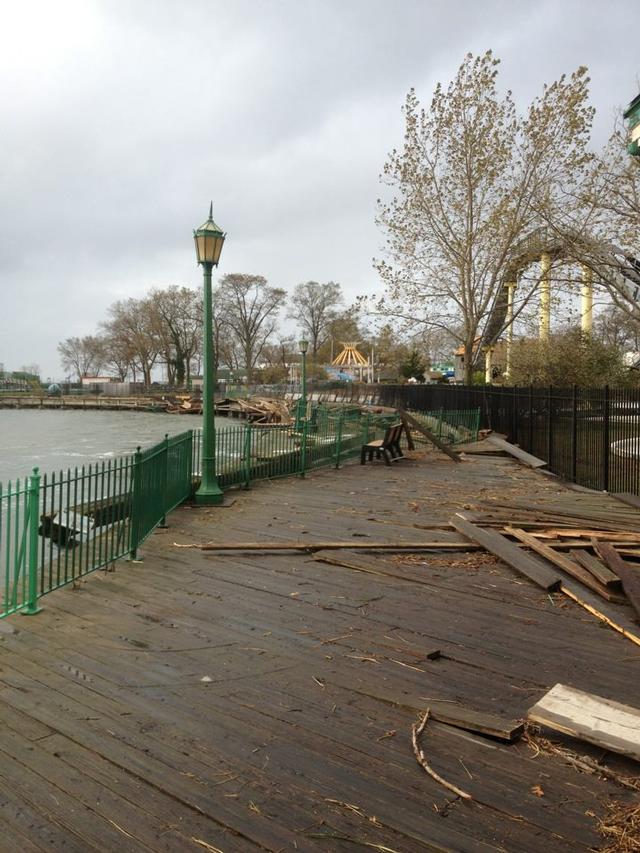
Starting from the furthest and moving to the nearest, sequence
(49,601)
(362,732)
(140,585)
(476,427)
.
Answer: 1. (476,427)
2. (140,585)
3. (49,601)
4. (362,732)

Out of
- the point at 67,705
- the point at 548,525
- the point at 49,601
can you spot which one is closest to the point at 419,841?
the point at 67,705

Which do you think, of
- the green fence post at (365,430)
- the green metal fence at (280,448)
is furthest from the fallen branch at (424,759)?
the green fence post at (365,430)

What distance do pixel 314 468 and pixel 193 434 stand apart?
497 centimetres

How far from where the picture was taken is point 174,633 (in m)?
5.11

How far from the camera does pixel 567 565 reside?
6.81 metres

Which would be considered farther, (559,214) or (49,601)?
(559,214)

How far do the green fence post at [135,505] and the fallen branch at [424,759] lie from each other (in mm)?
4479

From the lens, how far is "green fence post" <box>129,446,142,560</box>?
23.7 ft

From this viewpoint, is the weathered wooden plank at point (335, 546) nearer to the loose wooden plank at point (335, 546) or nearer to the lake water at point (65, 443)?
the loose wooden plank at point (335, 546)

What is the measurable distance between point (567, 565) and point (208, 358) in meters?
6.45

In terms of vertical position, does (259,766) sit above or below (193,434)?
below

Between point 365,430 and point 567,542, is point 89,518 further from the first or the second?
point 365,430

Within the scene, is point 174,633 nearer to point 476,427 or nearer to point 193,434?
point 193,434

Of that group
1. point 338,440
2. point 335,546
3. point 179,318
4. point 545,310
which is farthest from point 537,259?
point 179,318
